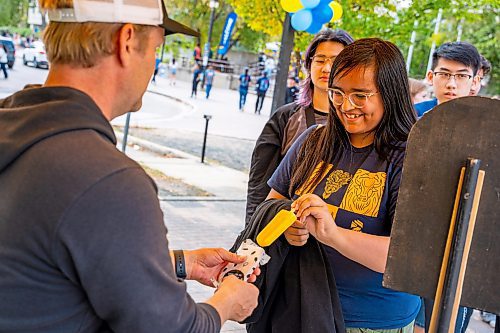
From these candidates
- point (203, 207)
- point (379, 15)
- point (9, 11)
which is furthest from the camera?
point (9, 11)

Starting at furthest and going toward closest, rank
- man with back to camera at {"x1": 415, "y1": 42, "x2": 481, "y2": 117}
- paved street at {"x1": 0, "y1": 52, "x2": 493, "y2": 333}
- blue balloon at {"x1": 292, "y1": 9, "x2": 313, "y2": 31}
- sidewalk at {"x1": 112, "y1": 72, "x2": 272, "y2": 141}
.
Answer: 1. sidewalk at {"x1": 112, "y1": 72, "x2": 272, "y2": 141}
2. paved street at {"x1": 0, "y1": 52, "x2": 493, "y2": 333}
3. blue balloon at {"x1": 292, "y1": 9, "x2": 313, "y2": 31}
4. man with back to camera at {"x1": 415, "y1": 42, "x2": 481, "y2": 117}

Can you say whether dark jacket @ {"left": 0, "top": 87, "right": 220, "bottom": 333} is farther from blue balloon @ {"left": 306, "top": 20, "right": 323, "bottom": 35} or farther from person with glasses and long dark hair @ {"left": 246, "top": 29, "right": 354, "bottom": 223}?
blue balloon @ {"left": 306, "top": 20, "right": 323, "bottom": 35}

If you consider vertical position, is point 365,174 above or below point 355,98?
below

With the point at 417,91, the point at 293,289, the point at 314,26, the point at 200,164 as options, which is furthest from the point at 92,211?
the point at 200,164

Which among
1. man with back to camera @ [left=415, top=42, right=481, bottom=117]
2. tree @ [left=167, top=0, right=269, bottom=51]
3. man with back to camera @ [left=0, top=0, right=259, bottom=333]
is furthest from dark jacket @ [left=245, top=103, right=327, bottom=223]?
tree @ [left=167, top=0, right=269, bottom=51]

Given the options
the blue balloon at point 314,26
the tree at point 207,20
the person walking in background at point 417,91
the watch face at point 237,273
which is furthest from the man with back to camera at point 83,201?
the tree at point 207,20

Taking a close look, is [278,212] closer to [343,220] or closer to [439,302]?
[343,220]

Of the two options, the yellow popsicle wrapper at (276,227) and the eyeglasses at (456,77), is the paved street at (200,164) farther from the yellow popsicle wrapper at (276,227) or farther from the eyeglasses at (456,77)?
the yellow popsicle wrapper at (276,227)

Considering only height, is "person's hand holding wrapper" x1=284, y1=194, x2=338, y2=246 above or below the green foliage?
below

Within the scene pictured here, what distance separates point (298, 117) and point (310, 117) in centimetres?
8

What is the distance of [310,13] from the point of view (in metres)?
6.39

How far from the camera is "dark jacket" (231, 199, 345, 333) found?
2049 millimetres

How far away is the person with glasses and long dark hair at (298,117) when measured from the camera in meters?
3.52

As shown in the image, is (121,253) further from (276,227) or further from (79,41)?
(276,227)
